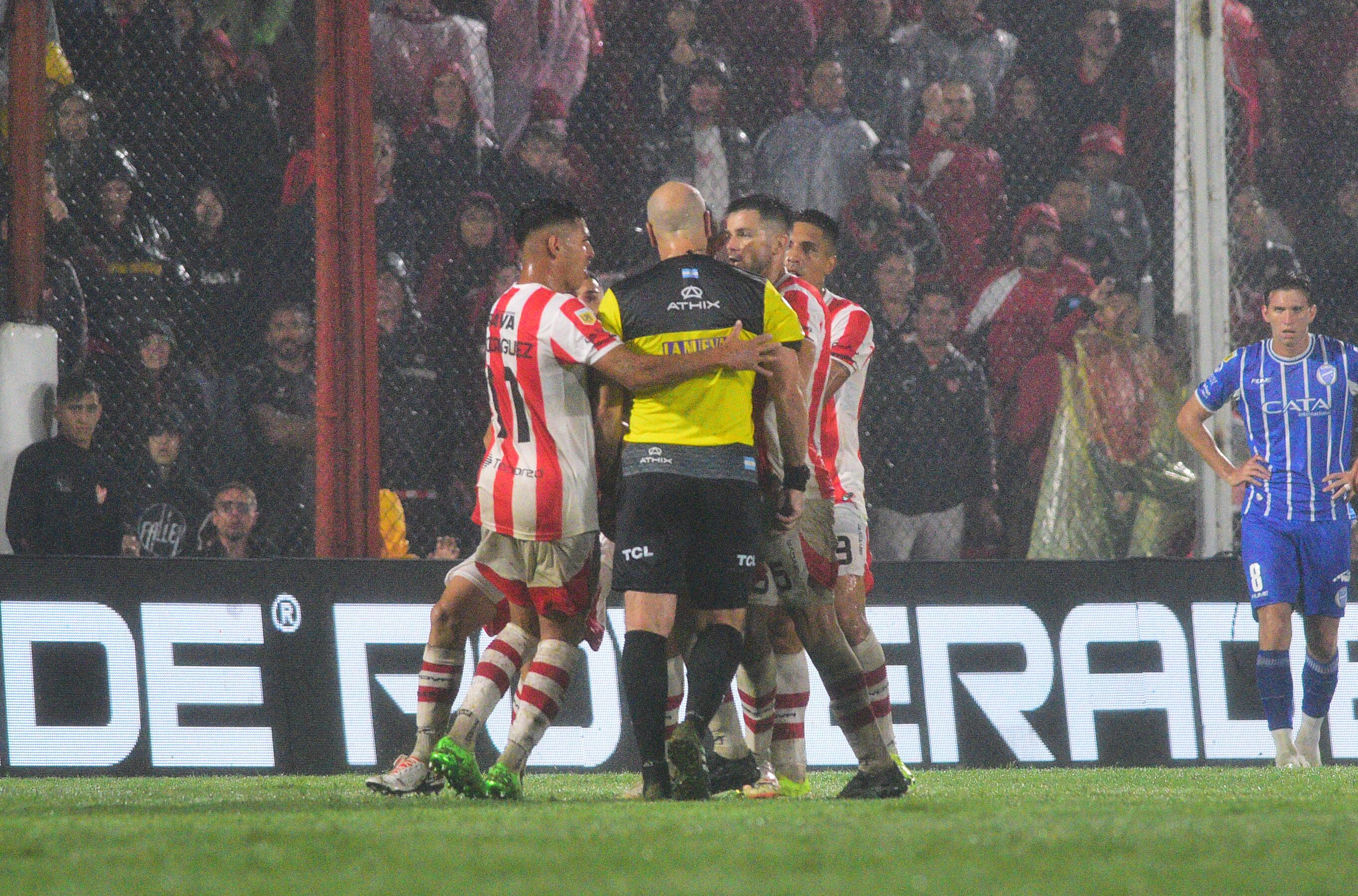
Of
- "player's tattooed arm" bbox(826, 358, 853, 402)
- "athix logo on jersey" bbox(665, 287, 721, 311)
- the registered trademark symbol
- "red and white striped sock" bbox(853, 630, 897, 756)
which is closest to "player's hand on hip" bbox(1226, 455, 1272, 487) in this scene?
"red and white striped sock" bbox(853, 630, 897, 756)

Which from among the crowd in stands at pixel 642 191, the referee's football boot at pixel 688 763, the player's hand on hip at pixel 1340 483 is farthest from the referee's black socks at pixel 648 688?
the player's hand on hip at pixel 1340 483

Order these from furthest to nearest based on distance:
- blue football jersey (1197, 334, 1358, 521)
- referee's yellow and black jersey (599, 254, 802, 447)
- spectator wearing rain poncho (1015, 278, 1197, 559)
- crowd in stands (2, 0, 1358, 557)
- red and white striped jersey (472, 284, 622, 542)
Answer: spectator wearing rain poncho (1015, 278, 1197, 559)
crowd in stands (2, 0, 1358, 557)
blue football jersey (1197, 334, 1358, 521)
red and white striped jersey (472, 284, 622, 542)
referee's yellow and black jersey (599, 254, 802, 447)

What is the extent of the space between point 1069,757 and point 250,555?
3.80m

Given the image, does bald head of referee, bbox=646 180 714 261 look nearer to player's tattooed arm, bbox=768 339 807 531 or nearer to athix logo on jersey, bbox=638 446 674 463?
player's tattooed arm, bbox=768 339 807 531

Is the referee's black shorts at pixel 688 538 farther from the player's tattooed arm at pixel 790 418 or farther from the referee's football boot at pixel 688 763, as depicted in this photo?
the referee's football boot at pixel 688 763

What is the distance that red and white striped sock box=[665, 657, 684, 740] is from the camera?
527 cm

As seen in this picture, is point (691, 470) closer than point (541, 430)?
Yes

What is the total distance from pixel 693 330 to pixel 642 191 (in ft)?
12.9

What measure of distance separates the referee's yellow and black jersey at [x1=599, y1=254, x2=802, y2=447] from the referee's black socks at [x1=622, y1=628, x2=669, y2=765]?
562 millimetres

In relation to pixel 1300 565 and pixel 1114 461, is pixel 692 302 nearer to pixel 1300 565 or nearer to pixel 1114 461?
pixel 1300 565

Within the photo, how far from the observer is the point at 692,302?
4.77 m

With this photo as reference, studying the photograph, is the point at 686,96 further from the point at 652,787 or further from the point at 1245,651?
the point at 652,787

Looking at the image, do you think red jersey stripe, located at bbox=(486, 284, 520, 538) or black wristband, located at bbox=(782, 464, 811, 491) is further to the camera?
red jersey stripe, located at bbox=(486, 284, 520, 538)

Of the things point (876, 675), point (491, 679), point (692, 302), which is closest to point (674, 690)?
point (491, 679)
